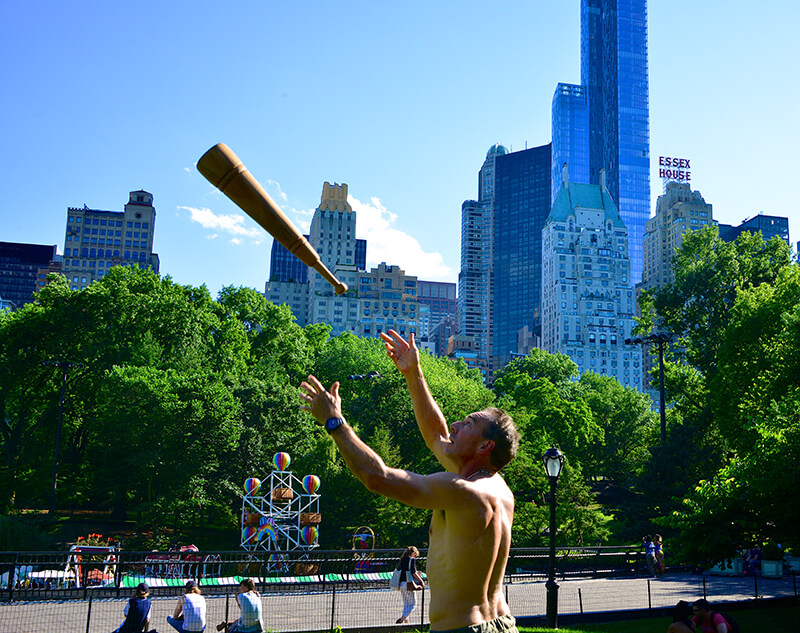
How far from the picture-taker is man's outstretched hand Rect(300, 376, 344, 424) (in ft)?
12.3

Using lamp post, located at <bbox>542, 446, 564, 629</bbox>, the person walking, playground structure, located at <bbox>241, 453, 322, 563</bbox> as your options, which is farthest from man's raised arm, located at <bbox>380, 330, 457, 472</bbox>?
playground structure, located at <bbox>241, 453, 322, 563</bbox>

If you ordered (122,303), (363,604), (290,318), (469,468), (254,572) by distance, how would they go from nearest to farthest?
(469,468) → (363,604) → (254,572) → (122,303) → (290,318)

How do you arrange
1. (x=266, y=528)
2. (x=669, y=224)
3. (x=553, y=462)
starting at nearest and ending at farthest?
(x=553, y=462)
(x=266, y=528)
(x=669, y=224)

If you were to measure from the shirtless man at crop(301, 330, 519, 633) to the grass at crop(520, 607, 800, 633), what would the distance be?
10812mm

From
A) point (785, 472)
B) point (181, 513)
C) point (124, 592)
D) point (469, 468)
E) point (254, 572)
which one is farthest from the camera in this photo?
point (181, 513)

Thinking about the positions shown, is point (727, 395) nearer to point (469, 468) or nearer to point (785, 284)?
point (785, 284)

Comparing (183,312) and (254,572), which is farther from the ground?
(183,312)

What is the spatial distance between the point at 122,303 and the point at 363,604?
2877cm

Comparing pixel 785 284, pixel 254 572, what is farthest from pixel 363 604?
pixel 785 284

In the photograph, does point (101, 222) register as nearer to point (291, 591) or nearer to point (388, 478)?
point (291, 591)

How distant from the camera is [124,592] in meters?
18.1

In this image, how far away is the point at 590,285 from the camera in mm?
154625

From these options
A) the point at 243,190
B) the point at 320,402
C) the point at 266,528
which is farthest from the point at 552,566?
the point at 266,528

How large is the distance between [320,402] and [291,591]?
15230 mm
